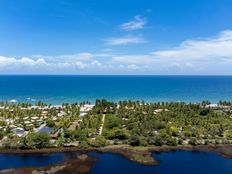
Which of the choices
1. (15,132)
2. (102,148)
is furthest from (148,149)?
(15,132)

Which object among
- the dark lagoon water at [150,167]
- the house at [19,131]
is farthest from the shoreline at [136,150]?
the house at [19,131]

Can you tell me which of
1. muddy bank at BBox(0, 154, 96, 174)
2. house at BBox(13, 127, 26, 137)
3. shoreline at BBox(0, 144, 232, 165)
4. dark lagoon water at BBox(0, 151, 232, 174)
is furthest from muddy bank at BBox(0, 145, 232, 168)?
house at BBox(13, 127, 26, 137)

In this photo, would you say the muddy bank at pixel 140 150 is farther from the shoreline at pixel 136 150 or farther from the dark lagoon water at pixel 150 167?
the dark lagoon water at pixel 150 167

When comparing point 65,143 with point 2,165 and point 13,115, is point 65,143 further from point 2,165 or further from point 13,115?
point 13,115

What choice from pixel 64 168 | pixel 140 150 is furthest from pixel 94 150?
pixel 64 168

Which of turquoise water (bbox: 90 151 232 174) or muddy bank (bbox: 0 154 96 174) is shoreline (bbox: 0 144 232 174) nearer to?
muddy bank (bbox: 0 154 96 174)

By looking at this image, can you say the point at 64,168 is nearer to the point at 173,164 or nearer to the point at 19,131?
the point at 173,164
